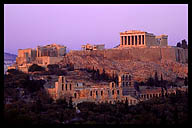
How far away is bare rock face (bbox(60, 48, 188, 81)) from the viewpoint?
44.6 meters

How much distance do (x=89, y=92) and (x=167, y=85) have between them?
10335 mm

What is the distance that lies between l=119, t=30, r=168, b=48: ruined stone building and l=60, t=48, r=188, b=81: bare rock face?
2.06m

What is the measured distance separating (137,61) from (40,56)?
9215 mm

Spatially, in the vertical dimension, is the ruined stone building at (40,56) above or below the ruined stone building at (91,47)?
below

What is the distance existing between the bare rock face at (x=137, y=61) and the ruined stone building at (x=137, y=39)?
206 centimetres

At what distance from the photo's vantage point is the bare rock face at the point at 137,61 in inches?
1756

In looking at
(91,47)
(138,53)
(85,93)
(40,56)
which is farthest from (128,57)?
(85,93)

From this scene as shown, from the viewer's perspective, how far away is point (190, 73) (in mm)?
19844

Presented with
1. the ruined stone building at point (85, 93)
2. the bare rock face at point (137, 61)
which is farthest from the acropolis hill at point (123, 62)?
the ruined stone building at point (85, 93)

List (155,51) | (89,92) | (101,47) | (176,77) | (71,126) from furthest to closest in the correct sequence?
(101,47) → (155,51) → (176,77) → (89,92) → (71,126)

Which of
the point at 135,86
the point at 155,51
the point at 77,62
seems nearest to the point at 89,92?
the point at 135,86

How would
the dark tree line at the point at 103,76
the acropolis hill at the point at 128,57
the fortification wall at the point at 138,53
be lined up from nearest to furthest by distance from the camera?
the dark tree line at the point at 103,76, the acropolis hill at the point at 128,57, the fortification wall at the point at 138,53

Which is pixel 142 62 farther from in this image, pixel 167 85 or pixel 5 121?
pixel 5 121

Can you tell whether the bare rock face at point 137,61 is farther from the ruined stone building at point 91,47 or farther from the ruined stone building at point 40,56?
the ruined stone building at point 91,47
